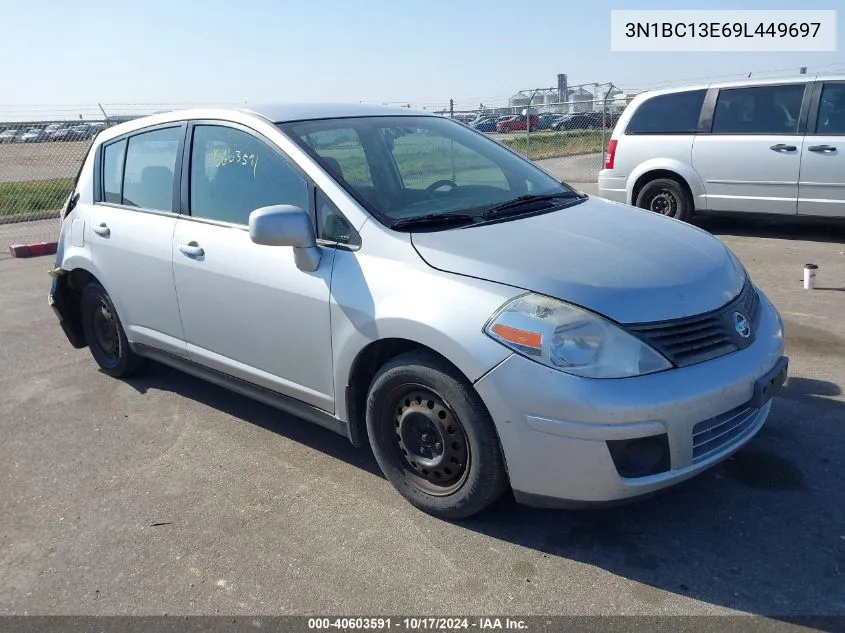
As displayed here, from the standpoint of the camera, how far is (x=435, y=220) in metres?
3.31

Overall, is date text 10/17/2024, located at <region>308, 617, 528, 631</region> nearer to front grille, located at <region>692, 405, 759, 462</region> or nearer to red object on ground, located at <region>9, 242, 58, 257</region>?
front grille, located at <region>692, 405, 759, 462</region>

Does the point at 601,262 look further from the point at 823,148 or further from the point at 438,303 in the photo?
the point at 823,148

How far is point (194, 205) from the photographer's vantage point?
4031mm

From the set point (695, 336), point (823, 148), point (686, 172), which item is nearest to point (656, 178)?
point (686, 172)

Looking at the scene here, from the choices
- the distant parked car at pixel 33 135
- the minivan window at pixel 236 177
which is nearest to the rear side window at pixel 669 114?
the minivan window at pixel 236 177

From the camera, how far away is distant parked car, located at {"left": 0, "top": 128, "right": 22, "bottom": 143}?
37.5 feet

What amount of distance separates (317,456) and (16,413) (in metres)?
2.16

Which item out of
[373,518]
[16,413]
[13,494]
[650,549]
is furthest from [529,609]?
[16,413]

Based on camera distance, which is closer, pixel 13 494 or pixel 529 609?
pixel 529 609

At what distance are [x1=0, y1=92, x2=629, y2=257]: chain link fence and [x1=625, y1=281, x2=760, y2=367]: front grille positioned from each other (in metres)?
6.09

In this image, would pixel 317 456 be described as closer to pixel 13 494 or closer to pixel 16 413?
pixel 13 494

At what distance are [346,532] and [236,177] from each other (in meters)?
1.87

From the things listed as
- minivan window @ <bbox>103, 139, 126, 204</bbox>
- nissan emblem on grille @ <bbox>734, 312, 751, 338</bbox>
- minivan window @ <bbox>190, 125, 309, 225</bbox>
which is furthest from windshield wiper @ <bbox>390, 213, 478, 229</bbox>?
minivan window @ <bbox>103, 139, 126, 204</bbox>

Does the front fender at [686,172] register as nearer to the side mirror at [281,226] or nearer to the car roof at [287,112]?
the car roof at [287,112]
